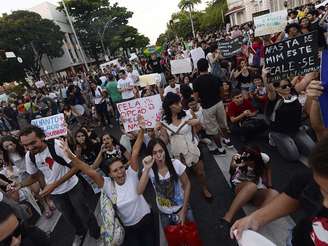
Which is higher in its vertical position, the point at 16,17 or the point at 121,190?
the point at 16,17

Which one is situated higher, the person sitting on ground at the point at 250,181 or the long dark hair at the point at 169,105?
the long dark hair at the point at 169,105

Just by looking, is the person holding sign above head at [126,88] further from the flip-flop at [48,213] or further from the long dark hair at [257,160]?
the long dark hair at [257,160]

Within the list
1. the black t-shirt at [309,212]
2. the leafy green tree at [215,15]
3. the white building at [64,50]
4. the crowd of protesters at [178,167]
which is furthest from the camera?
the leafy green tree at [215,15]

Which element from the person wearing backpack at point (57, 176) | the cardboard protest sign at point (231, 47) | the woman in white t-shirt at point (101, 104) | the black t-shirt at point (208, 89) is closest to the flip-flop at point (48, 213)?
the person wearing backpack at point (57, 176)

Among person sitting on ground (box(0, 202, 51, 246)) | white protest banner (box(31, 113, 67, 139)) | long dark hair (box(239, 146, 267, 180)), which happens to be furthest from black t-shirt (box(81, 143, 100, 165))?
person sitting on ground (box(0, 202, 51, 246))

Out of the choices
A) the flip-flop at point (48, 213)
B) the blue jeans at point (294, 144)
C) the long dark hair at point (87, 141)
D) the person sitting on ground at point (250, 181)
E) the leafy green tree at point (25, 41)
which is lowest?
the flip-flop at point (48, 213)

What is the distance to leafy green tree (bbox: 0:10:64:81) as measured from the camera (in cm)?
3447

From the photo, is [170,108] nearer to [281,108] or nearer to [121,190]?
[121,190]

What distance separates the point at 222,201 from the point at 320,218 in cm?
302

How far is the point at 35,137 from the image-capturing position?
3527mm

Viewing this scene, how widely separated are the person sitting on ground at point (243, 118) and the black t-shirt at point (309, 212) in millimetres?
4419

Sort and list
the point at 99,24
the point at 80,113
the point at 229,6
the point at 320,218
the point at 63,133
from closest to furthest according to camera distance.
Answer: the point at 320,218, the point at 63,133, the point at 80,113, the point at 99,24, the point at 229,6

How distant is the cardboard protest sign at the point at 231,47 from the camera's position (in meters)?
10.0

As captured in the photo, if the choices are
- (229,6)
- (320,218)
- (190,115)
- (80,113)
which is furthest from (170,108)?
(229,6)
